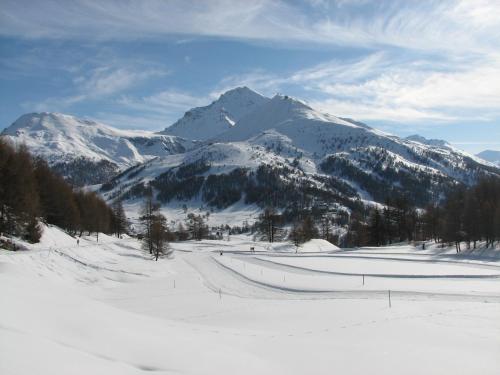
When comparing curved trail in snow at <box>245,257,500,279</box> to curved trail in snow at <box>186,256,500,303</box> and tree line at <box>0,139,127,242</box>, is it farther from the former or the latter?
tree line at <box>0,139,127,242</box>

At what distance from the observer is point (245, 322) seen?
24.8 m

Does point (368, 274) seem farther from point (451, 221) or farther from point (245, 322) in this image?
point (451, 221)

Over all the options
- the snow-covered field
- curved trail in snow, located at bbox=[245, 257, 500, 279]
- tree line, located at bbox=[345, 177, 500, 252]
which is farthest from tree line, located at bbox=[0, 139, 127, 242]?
tree line, located at bbox=[345, 177, 500, 252]

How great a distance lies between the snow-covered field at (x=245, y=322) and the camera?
13109mm

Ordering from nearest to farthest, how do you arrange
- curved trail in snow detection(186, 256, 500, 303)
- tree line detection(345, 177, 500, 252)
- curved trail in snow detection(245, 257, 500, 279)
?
curved trail in snow detection(186, 256, 500, 303), curved trail in snow detection(245, 257, 500, 279), tree line detection(345, 177, 500, 252)

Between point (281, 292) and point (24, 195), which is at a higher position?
point (24, 195)

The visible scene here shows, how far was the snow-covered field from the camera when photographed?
1311cm

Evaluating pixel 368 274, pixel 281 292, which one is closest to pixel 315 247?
pixel 368 274

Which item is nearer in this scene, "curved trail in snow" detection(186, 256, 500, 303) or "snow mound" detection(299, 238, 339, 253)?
"curved trail in snow" detection(186, 256, 500, 303)

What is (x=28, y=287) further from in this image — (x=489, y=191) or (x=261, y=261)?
Result: (x=489, y=191)

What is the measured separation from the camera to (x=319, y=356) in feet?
51.5

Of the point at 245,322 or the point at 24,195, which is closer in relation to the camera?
the point at 245,322

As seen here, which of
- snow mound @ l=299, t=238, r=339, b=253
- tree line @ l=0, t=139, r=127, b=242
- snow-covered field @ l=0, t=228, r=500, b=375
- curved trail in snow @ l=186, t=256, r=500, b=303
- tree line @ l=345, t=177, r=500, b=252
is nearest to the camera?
snow-covered field @ l=0, t=228, r=500, b=375

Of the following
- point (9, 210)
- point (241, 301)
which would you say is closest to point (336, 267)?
point (241, 301)
